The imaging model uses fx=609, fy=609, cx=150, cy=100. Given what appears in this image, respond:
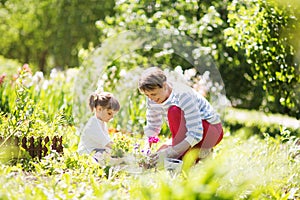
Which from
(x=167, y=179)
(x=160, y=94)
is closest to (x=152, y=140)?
(x=160, y=94)

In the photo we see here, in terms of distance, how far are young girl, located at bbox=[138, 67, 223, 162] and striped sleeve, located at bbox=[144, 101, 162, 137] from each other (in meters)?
0.12

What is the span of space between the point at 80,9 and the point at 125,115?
7224 mm

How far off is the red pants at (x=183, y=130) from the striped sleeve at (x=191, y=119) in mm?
55

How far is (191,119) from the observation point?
4.12m

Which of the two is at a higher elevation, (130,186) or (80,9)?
(80,9)

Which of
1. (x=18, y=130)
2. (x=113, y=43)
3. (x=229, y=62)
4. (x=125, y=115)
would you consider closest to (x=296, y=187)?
(x=18, y=130)

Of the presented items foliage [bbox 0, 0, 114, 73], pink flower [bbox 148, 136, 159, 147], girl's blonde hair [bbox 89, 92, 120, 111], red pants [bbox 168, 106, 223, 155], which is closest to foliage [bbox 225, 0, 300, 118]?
red pants [bbox 168, 106, 223, 155]

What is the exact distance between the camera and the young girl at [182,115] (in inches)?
161

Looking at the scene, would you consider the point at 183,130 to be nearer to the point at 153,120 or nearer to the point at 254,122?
the point at 153,120

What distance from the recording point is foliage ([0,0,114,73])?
42.3ft

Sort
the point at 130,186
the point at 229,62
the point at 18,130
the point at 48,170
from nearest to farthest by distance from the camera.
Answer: the point at 130,186 → the point at 48,170 → the point at 18,130 → the point at 229,62

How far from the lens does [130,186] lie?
330cm

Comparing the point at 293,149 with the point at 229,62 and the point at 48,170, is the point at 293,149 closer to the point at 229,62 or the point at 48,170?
the point at 48,170

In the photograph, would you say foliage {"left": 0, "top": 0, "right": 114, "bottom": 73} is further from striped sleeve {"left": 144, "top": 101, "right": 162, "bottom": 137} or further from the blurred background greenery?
striped sleeve {"left": 144, "top": 101, "right": 162, "bottom": 137}
